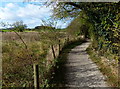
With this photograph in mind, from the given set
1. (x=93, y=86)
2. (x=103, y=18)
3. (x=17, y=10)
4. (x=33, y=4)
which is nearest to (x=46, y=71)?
(x=93, y=86)

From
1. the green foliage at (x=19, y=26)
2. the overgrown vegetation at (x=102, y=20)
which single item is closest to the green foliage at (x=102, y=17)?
the overgrown vegetation at (x=102, y=20)

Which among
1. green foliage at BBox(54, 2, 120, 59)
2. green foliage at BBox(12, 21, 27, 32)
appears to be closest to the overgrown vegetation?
green foliage at BBox(54, 2, 120, 59)

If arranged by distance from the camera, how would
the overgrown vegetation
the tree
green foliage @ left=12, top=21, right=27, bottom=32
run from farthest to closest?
the tree, the overgrown vegetation, green foliage @ left=12, top=21, right=27, bottom=32

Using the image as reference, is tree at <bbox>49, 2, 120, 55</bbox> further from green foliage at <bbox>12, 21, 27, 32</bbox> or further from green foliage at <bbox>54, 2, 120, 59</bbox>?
green foliage at <bbox>12, 21, 27, 32</bbox>

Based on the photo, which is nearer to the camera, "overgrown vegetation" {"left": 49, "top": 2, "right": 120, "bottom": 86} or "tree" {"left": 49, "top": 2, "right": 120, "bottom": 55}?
"overgrown vegetation" {"left": 49, "top": 2, "right": 120, "bottom": 86}

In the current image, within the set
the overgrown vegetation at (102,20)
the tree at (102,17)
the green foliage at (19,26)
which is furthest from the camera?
the tree at (102,17)

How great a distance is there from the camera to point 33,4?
30.7 ft

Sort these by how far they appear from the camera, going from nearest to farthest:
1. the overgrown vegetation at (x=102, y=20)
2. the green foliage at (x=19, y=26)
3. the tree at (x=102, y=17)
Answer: the green foliage at (x=19, y=26), the overgrown vegetation at (x=102, y=20), the tree at (x=102, y=17)

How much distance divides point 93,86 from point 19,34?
12.1 ft

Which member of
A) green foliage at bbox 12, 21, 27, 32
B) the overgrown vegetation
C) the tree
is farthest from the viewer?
the tree

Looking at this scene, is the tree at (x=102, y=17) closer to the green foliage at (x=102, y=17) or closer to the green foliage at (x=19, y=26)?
the green foliage at (x=102, y=17)

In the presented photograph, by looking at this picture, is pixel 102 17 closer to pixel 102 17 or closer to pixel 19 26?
pixel 102 17

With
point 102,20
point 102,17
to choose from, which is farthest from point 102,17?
point 102,20

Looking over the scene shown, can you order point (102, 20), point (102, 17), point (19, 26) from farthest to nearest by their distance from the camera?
point (102, 17)
point (102, 20)
point (19, 26)
